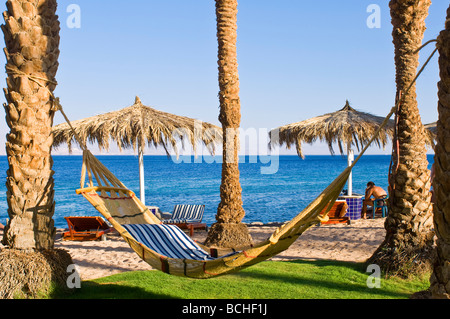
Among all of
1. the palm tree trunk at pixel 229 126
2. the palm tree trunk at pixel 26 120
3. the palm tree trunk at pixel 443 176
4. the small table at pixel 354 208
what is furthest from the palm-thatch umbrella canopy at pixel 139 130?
the palm tree trunk at pixel 443 176

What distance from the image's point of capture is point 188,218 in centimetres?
815

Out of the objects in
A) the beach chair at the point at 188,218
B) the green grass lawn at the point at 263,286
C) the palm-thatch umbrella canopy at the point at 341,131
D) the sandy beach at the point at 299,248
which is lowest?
the sandy beach at the point at 299,248

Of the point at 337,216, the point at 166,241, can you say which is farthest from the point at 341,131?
the point at 166,241

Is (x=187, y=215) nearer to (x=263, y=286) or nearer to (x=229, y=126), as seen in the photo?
(x=229, y=126)

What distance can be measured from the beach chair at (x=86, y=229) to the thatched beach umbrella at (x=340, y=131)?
428 centimetres

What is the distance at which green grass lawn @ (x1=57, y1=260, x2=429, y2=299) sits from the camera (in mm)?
3916

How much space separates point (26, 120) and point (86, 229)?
4.32 metres

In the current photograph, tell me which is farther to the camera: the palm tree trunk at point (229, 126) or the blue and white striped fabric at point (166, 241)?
the palm tree trunk at point (229, 126)

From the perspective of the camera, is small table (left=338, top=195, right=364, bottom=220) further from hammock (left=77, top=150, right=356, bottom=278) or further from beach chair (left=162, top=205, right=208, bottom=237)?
hammock (left=77, top=150, right=356, bottom=278)

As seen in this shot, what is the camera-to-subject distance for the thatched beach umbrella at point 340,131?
884 cm

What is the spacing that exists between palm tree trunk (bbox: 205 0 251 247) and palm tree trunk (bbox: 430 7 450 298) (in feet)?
13.6

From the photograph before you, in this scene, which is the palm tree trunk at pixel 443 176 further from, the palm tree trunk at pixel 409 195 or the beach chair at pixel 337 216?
the beach chair at pixel 337 216
